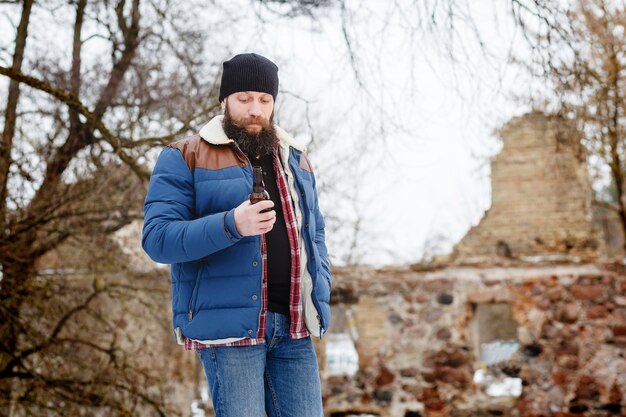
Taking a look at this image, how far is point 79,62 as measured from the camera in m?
6.71

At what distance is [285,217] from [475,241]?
11.5 meters

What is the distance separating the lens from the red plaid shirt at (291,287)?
1.81 meters

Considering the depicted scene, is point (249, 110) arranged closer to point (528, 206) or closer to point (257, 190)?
point (257, 190)

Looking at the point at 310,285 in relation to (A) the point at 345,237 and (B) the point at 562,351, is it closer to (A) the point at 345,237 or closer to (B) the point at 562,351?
(B) the point at 562,351

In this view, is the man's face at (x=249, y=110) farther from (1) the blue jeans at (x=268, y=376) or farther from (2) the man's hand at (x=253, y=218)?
(1) the blue jeans at (x=268, y=376)

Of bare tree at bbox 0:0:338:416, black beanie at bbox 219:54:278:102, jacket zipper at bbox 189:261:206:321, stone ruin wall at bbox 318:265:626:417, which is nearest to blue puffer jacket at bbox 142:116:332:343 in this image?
jacket zipper at bbox 189:261:206:321

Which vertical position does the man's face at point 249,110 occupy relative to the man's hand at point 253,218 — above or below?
above

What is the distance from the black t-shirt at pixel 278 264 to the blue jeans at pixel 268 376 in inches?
1.5

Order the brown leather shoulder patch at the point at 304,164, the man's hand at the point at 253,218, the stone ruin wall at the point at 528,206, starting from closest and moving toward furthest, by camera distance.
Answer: the man's hand at the point at 253,218 < the brown leather shoulder patch at the point at 304,164 < the stone ruin wall at the point at 528,206

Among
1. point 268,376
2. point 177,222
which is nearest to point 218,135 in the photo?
point 177,222

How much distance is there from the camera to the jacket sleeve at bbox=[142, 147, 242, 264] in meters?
1.71

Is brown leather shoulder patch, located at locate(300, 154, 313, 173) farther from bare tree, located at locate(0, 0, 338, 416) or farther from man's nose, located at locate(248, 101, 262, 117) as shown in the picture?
bare tree, located at locate(0, 0, 338, 416)

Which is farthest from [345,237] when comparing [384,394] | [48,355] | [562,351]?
[48,355]

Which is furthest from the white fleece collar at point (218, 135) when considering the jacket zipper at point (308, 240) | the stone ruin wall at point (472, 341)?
the stone ruin wall at point (472, 341)
